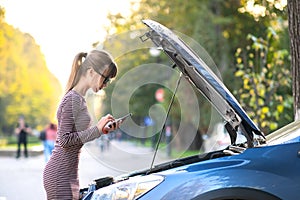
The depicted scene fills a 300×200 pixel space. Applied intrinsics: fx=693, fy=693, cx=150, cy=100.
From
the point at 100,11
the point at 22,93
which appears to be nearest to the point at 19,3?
the point at 100,11

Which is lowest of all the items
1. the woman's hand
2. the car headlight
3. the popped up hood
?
the car headlight

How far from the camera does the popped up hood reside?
4312 millimetres

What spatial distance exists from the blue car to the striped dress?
0.31 m

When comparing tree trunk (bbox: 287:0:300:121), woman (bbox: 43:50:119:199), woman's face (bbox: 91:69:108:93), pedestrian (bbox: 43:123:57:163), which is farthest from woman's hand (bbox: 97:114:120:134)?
pedestrian (bbox: 43:123:57:163)

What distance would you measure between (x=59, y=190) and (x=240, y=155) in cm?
130

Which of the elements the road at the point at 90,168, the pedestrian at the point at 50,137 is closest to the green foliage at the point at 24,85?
the pedestrian at the point at 50,137

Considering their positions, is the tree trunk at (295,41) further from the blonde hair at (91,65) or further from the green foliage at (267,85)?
the green foliage at (267,85)

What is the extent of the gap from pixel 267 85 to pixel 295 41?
6349mm

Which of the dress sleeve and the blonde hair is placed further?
the blonde hair

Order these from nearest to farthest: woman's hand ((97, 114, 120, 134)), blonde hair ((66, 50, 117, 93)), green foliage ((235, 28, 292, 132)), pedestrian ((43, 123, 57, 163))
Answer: woman's hand ((97, 114, 120, 134)), blonde hair ((66, 50, 117, 93)), green foliage ((235, 28, 292, 132)), pedestrian ((43, 123, 57, 163))

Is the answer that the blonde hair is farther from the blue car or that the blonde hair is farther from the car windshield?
the car windshield

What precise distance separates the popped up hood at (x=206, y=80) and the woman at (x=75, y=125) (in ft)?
1.43

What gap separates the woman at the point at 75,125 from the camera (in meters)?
4.59

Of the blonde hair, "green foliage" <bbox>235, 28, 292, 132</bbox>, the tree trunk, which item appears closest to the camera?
the blonde hair
